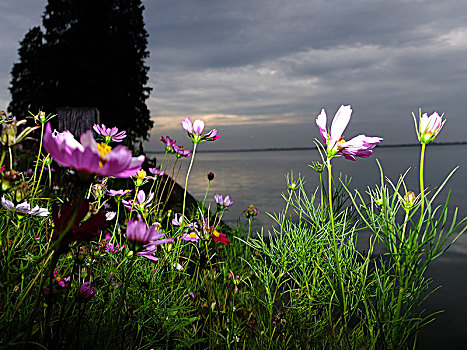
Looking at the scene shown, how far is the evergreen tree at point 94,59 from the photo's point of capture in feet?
44.9

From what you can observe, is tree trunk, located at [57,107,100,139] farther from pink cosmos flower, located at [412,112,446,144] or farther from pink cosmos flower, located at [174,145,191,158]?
pink cosmos flower, located at [412,112,446,144]

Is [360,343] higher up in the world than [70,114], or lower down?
lower down

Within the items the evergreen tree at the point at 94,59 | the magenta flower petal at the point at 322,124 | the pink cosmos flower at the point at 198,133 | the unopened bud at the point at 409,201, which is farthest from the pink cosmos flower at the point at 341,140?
the evergreen tree at the point at 94,59

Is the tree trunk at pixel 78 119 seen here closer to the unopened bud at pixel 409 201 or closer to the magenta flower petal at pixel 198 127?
the magenta flower petal at pixel 198 127

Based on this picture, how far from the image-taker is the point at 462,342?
9.37ft

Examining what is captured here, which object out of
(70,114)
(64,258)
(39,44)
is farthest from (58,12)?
(64,258)

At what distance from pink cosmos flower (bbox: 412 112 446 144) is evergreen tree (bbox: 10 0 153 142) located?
1344cm

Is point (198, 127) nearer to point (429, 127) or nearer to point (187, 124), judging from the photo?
point (187, 124)

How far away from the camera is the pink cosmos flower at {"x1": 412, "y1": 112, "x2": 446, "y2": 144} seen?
36.9 inches

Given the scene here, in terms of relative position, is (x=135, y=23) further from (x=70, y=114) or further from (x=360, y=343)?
(x=360, y=343)

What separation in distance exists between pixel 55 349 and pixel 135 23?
16224 millimetres

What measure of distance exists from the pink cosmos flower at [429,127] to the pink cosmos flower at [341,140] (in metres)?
0.10

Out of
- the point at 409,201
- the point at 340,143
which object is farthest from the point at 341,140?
the point at 409,201

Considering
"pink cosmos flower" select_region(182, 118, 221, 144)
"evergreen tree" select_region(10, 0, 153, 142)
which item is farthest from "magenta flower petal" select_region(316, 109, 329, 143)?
"evergreen tree" select_region(10, 0, 153, 142)
